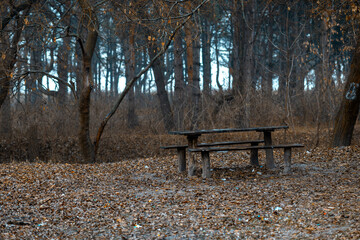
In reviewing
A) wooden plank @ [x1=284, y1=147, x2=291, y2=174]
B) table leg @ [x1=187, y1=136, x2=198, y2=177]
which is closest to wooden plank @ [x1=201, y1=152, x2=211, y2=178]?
table leg @ [x1=187, y1=136, x2=198, y2=177]

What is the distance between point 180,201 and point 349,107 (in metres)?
5.29

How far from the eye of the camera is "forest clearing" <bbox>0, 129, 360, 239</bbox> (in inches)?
187

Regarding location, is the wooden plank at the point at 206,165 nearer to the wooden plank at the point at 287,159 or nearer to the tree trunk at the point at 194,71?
the wooden plank at the point at 287,159

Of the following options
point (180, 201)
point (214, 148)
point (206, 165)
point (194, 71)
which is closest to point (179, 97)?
point (194, 71)

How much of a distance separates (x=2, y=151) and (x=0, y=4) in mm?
4287

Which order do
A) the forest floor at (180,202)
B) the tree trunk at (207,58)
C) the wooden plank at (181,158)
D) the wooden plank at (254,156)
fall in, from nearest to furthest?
the forest floor at (180,202) < the wooden plank at (181,158) < the wooden plank at (254,156) < the tree trunk at (207,58)

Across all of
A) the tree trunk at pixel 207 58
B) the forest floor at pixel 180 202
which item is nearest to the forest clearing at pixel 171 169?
the forest floor at pixel 180 202

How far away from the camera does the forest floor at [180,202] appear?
4.75 m

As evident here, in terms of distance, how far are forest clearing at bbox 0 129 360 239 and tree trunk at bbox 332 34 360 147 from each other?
103cm

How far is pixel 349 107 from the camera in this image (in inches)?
384

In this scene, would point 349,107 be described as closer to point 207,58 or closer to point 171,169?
point 171,169

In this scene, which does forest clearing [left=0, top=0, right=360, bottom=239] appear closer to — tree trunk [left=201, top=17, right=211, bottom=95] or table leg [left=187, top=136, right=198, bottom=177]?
table leg [left=187, top=136, right=198, bottom=177]

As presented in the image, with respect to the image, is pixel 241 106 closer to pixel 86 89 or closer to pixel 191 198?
pixel 86 89

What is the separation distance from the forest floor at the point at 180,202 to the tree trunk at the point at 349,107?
3.33 feet
